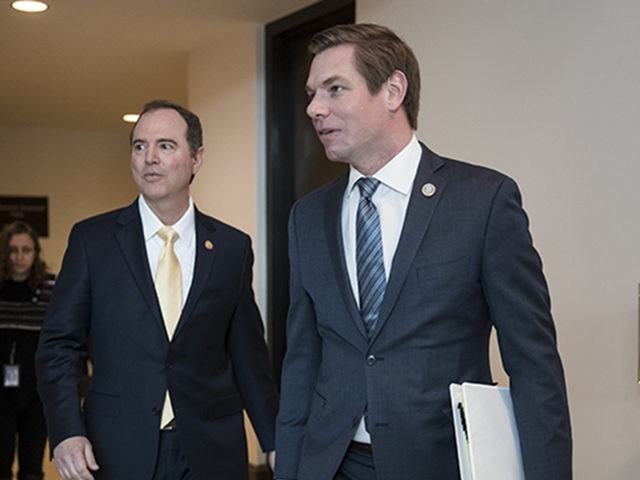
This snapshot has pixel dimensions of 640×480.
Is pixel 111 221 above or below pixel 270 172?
below

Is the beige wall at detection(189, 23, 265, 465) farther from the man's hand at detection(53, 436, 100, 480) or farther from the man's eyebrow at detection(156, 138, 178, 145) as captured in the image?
the man's hand at detection(53, 436, 100, 480)

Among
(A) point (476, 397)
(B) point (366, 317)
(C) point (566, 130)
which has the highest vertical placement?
(C) point (566, 130)

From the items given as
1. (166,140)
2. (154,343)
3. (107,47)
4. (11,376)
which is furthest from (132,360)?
(107,47)

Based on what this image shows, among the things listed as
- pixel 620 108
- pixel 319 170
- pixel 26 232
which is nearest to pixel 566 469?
pixel 620 108

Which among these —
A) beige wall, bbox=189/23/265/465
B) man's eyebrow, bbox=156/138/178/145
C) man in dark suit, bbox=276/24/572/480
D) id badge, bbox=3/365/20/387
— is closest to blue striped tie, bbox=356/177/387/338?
man in dark suit, bbox=276/24/572/480

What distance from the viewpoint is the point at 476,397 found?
1.85m

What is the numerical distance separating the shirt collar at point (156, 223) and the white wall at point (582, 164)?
1.34 meters

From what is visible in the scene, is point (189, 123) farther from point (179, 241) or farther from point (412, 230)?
point (412, 230)

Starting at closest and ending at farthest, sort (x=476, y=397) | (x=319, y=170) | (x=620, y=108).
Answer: (x=476, y=397)
(x=620, y=108)
(x=319, y=170)

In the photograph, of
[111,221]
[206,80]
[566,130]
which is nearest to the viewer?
[111,221]

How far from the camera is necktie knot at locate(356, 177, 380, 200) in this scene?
2.11m

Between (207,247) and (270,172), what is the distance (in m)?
3.01

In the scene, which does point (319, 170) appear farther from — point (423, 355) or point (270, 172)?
point (423, 355)

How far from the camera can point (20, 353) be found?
213 inches
